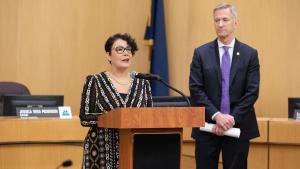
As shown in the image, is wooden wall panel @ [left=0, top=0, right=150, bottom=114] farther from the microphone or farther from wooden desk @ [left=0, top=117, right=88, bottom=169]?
the microphone

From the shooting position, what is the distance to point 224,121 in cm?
387

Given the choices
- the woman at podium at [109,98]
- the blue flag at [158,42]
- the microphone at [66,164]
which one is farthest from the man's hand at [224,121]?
the blue flag at [158,42]

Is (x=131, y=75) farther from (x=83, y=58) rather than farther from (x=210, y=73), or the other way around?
(x=83, y=58)

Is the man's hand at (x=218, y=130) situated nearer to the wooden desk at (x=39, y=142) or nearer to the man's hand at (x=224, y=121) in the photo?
the man's hand at (x=224, y=121)

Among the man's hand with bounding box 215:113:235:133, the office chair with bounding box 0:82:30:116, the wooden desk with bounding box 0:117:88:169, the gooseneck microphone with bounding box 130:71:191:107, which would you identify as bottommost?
the wooden desk with bounding box 0:117:88:169

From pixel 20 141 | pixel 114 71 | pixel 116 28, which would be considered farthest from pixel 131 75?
pixel 116 28

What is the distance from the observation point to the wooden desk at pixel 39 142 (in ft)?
15.7

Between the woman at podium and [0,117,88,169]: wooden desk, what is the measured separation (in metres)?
1.54

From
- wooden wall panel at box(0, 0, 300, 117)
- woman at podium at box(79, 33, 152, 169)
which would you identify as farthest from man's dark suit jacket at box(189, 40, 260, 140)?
wooden wall panel at box(0, 0, 300, 117)

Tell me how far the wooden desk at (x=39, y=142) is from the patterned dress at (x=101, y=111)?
1.54m

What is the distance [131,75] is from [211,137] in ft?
2.72

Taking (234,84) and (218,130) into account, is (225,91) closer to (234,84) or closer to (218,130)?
(234,84)

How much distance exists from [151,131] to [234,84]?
1186mm

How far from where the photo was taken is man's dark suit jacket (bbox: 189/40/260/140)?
4.00 metres
